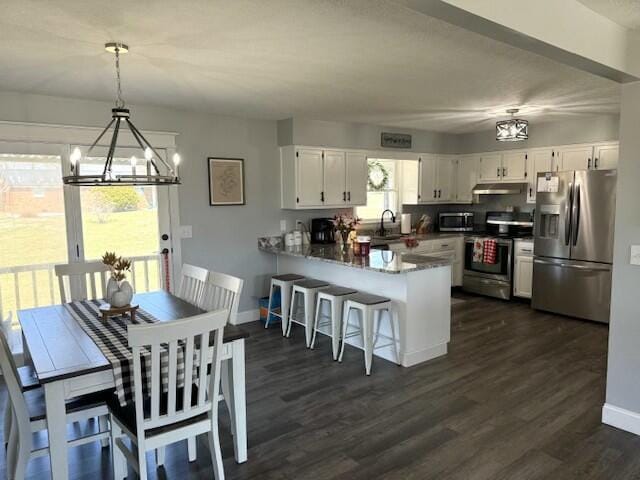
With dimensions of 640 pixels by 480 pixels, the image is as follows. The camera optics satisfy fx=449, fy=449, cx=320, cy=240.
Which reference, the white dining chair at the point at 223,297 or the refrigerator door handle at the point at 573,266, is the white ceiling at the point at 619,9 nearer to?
the white dining chair at the point at 223,297

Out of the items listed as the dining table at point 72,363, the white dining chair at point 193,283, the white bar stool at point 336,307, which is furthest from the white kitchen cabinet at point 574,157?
the dining table at point 72,363

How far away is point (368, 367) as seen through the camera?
12.1 ft

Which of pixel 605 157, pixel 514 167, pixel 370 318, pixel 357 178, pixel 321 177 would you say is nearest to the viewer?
pixel 370 318

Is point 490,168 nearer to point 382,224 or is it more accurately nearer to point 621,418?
point 382,224

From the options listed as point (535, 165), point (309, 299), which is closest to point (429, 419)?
point (309, 299)

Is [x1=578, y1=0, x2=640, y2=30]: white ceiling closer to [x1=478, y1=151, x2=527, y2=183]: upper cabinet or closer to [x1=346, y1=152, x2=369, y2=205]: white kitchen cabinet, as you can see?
[x1=346, y1=152, x2=369, y2=205]: white kitchen cabinet

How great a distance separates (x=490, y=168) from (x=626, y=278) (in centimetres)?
390

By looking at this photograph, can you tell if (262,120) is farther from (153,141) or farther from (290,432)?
(290,432)

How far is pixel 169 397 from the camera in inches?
78.8

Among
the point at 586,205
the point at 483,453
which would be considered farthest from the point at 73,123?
the point at 586,205

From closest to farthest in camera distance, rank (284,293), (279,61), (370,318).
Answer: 1. (279,61)
2. (370,318)
3. (284,293)

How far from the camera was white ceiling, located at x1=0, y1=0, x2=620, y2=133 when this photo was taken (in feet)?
7.06

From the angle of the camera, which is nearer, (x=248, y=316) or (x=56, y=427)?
(x=56, y=427)

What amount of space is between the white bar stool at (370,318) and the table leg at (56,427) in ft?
7.47
